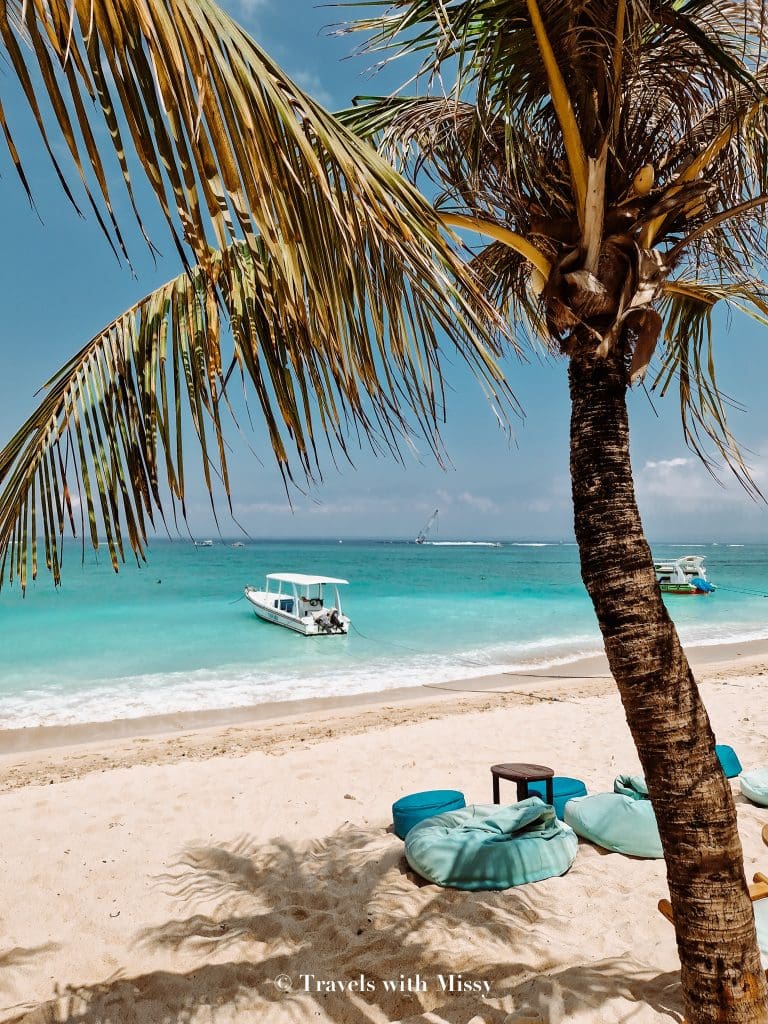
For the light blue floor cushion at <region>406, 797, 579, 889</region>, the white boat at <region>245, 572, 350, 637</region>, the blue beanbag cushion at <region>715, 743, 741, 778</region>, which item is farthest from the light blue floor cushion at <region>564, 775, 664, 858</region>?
the white boat at <region>245, 572, 350, 637</region>

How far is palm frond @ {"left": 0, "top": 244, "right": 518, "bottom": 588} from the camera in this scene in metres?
1.82

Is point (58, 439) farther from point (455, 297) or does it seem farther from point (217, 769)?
point (217, 769)

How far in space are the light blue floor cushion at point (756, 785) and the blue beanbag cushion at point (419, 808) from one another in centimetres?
239

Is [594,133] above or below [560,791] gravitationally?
above

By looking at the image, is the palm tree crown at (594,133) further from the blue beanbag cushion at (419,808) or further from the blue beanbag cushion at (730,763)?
the blue beanbag cushion at (730,763)

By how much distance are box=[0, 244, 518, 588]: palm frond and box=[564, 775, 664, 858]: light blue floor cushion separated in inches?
153

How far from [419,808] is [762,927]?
243cm

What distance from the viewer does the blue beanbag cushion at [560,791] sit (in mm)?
5047

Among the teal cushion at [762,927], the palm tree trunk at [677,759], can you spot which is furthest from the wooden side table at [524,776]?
the palm tree trunk at [677,759]

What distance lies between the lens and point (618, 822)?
446 cm

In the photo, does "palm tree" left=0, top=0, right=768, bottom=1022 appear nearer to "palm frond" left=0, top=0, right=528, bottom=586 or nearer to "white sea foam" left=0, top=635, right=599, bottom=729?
"palm frond" left=0, top=0, right=528, bottom=586

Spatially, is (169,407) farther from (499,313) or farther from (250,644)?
(250,644)

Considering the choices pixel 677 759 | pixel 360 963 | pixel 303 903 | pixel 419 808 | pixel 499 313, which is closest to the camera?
pixel 677 759

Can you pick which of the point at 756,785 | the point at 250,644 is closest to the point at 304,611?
the point at 250,644
